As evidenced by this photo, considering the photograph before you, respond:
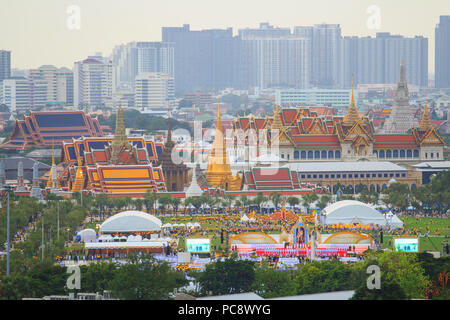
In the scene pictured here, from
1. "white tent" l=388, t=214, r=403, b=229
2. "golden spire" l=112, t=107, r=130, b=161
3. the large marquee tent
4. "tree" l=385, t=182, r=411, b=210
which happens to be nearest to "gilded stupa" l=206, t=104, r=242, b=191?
"golden spire" l=112, t=107, r=130, b=161

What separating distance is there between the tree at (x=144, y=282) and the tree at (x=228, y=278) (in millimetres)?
918

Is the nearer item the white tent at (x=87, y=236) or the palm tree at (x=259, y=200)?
the white tent at (x=87, y=236)

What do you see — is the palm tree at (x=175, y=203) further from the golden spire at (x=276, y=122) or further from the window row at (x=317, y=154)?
the golden spire at (x=276, y=122)

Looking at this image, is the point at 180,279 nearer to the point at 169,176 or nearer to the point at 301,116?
the point at 169,176

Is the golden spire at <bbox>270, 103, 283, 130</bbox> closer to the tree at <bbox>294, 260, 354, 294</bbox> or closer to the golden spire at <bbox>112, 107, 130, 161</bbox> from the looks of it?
the golden spire at <bbox>112, 107, 130, 161</bbox>

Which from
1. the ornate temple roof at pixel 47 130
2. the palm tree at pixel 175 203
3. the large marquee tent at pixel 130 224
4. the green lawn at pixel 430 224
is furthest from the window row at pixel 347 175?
the ornate temple roof at pixel 47 130

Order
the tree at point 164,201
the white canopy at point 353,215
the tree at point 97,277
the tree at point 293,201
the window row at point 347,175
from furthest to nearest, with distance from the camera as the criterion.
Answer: the window row at point 347,175, the tree at point 293,201, the tree at point 164,201, the white canopy at point 353,215, the tree at point 97,277

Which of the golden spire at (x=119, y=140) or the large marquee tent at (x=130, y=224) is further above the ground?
the golden spire at (x=119, y=140)

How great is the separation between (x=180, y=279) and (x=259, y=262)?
28.3 ft

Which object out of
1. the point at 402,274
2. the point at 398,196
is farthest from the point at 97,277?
the point at 398,196

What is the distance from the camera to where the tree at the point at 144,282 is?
41.7 m

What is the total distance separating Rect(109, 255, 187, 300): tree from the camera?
41.7m

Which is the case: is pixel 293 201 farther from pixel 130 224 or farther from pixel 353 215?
pixel 130 224

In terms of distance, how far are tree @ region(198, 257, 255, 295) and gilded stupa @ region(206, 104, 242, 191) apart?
39.0m
